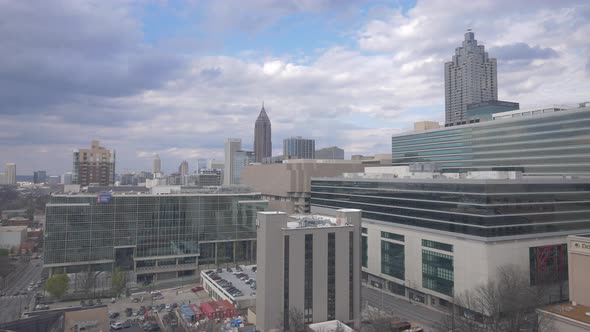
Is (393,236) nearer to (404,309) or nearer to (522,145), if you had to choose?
(404,309)

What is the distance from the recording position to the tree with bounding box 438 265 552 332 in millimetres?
40031

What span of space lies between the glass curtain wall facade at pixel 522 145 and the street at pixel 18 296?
279 feet

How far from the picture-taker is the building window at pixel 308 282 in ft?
147

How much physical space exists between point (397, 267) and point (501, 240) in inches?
710

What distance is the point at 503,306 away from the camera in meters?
41.6

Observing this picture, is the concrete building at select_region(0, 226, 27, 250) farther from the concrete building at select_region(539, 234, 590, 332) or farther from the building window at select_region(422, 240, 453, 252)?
the concrete building at select_region(539, 234, 590, 332)

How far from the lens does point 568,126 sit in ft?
245

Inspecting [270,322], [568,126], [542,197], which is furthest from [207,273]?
[568,126]

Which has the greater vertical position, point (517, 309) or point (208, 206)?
point (208, 206)

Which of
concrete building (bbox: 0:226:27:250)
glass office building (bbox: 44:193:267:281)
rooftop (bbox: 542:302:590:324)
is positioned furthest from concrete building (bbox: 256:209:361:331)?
concrete building (bbox: 0:226:27:250)

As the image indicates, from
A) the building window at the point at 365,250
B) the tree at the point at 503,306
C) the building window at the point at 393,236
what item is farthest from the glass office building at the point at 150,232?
the tree at the point at 503,306

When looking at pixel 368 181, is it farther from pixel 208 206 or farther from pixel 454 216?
pixel 208 206

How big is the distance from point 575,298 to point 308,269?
1163 inches

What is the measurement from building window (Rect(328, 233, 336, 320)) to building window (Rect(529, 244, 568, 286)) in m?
24.7
